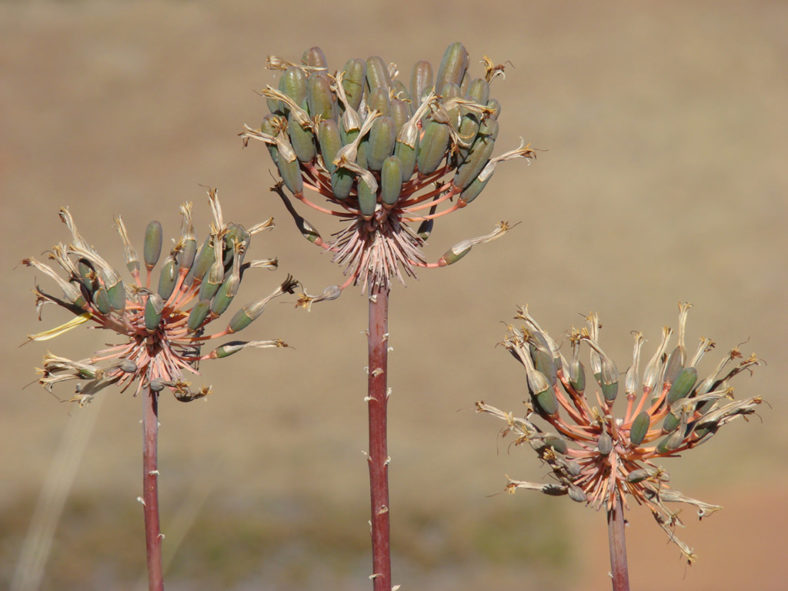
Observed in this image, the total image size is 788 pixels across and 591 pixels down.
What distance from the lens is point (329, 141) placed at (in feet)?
21.4

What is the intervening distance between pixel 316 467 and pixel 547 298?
23.0ft

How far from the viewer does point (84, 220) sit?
28703 millimetres

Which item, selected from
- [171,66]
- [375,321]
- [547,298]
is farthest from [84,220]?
[375,321]

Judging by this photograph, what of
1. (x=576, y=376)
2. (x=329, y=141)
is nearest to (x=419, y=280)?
(x=576, y=376)

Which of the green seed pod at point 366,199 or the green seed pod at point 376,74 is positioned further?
the green seed pod at point 376,74

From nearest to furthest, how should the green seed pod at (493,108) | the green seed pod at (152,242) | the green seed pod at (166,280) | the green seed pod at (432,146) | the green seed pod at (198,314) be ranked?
the green seed pod at (432,146) < the green seed pod at (493,108) < the green seed pod at (198,314) < the green seed pod at (166,280) < the green seed pod at (152,242)

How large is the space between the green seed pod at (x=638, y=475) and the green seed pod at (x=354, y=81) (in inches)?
106

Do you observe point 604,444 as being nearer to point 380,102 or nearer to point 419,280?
point 380,102

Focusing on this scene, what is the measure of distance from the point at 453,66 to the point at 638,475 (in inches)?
104

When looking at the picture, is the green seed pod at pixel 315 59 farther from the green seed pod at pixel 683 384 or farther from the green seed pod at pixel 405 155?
the green seed pod at pixel 683 384

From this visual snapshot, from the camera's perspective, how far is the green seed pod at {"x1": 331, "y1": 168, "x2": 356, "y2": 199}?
6516 millimetres

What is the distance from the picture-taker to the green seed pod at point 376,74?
692cm

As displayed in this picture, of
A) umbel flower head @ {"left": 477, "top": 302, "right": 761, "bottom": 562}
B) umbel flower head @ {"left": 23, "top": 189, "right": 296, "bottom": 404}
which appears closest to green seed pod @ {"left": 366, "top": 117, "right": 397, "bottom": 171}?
umbel flower head @ {"left": 23, "top": 189, "right": 296, "bottom": 404}

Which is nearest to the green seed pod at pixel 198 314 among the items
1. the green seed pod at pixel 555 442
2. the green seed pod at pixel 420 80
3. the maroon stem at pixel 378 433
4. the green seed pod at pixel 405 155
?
the maroon stem at pixel 378 433
